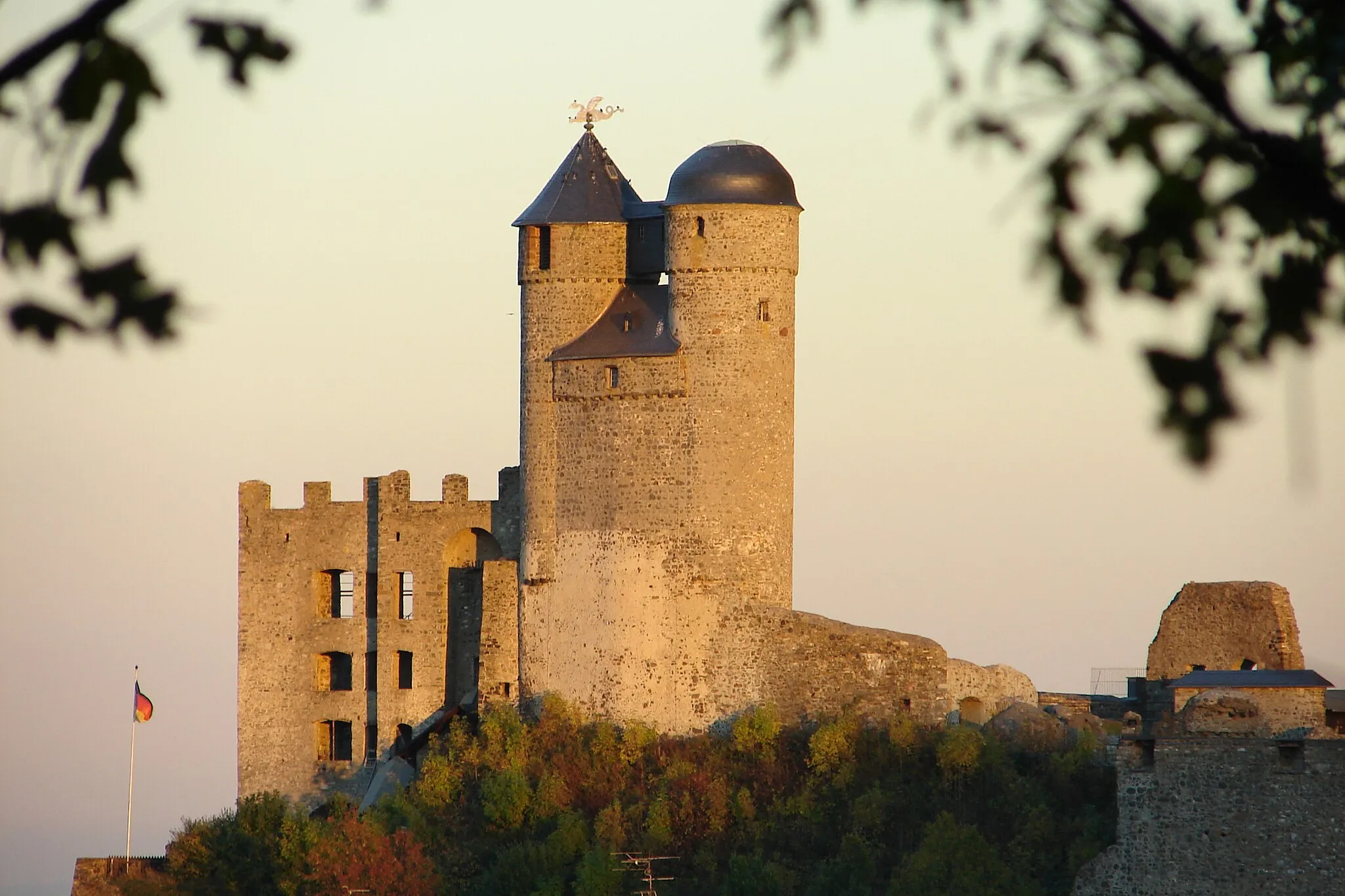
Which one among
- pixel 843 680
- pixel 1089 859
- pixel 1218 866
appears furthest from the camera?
pixel 843 680

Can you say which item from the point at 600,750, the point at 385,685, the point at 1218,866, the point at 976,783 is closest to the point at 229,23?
the point at 1218,866

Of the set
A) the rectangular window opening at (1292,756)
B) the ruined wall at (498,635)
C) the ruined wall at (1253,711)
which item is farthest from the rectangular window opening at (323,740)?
the rectangular window opening at (1292,756)

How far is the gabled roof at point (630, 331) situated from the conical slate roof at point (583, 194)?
4.29 ft

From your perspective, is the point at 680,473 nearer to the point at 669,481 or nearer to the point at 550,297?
the point at 669,481

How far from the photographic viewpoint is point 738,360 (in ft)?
125

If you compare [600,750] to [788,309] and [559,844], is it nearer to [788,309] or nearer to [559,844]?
[559,844]

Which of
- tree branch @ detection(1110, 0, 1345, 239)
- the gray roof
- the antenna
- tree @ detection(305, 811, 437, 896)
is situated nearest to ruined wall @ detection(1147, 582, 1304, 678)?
the gray roof

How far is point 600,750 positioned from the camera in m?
37.1

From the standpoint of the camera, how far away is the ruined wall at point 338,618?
4219cm

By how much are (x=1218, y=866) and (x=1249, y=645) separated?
309 inches

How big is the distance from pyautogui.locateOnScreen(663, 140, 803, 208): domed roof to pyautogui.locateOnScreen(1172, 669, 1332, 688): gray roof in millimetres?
9648

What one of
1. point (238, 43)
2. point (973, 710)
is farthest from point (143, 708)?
point (238, 43)

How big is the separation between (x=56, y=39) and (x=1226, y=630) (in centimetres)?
3073

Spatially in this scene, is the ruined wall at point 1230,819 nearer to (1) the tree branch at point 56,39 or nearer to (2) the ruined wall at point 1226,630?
(2) the ruined wall at point 1226,630
